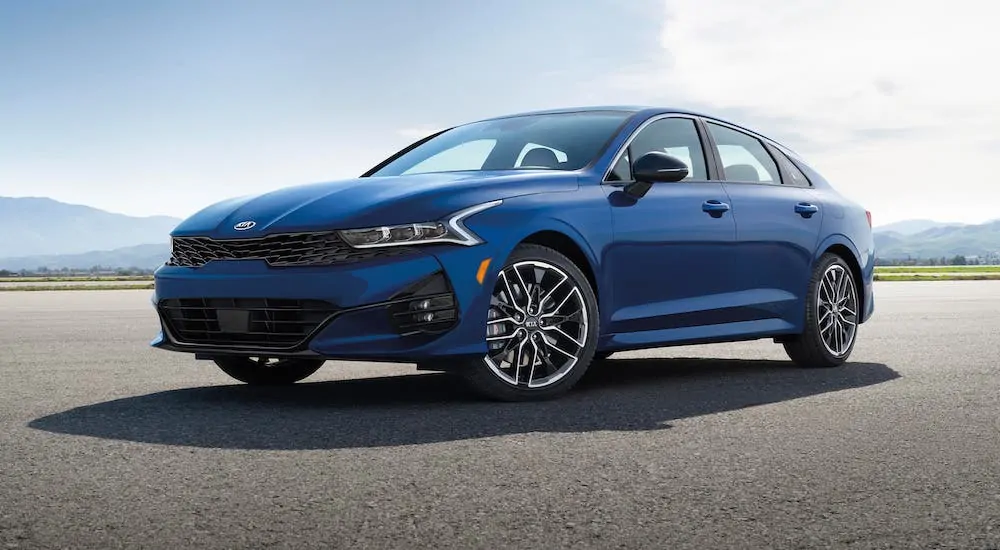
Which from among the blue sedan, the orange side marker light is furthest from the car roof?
the orange side marker light

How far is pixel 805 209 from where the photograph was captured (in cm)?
812

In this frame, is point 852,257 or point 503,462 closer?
point 503,462

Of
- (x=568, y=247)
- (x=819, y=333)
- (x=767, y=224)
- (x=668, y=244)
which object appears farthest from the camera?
(x=819, y=333)

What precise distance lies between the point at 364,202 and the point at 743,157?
10.6 ft

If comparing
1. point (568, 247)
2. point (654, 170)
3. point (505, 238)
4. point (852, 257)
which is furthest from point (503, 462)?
point (852, 257)

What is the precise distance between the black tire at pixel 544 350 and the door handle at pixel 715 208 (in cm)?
122

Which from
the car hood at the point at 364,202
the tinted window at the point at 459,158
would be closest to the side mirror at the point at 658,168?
the car hood at the point at 364,202

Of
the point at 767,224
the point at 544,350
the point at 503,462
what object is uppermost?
the point at 767,224

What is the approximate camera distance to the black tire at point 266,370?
704cm

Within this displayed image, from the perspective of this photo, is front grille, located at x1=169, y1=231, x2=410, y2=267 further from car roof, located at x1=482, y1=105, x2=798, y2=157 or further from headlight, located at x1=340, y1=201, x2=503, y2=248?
car roof, located at x1=482, y1=105, x2=798, y2=157

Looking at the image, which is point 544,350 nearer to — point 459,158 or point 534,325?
point 534,325

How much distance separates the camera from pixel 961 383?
23.4 feet

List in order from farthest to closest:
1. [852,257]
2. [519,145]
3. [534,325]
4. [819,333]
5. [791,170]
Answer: [852,257] < [791,170] < [819,333] < [519,145] < [534,325]

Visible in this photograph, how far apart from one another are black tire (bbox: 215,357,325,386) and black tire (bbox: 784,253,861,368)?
3346 mm
